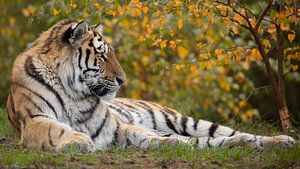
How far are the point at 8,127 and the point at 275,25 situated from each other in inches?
125

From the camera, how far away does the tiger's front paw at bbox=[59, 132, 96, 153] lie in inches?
248

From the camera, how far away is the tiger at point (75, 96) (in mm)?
6832

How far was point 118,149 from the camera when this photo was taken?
22.2 ft

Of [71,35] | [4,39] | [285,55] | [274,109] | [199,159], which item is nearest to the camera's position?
[199,159]

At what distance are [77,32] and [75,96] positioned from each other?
0.61m

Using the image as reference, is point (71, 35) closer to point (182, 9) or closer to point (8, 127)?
point (182, 9)

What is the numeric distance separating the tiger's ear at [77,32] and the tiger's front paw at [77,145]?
110 centimetres

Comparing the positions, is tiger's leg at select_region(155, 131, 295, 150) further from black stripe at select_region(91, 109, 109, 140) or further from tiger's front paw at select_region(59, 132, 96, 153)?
tiger's front paw at select_region(59, 132, 96, 153)

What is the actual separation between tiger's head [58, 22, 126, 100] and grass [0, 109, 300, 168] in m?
0.82

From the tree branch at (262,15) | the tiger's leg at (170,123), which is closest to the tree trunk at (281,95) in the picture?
the tree branch at (262,15)

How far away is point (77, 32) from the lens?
7.18m

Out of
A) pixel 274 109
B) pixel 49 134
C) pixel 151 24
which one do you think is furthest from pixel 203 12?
pixel 274 109

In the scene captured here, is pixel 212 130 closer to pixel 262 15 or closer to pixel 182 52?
pixel 262 15

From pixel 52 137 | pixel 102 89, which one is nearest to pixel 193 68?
pixel 102 89
